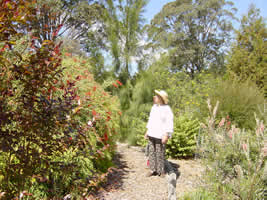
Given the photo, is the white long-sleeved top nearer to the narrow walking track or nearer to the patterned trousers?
the patterned trousers

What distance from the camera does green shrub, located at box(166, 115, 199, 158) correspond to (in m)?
5.94

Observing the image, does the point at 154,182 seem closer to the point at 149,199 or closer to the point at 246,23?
the point at 149,199

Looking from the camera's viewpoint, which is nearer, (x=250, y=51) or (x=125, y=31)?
(x=125, y=31)

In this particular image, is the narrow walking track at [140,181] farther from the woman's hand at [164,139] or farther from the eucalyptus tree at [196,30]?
the eucalyptus tree at [196,30]

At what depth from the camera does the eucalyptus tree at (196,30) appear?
80.8ft

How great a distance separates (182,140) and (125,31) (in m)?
4.37

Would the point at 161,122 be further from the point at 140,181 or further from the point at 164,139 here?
the point at 140,181

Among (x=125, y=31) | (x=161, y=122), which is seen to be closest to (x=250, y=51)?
(x=125, y=31)

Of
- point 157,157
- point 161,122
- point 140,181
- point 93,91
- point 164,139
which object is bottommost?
point 140,181

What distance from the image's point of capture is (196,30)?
2573 centimetres

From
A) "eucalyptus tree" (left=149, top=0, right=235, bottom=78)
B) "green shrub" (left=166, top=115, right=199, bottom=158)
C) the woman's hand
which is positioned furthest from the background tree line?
"eucalyptus tree" (left=149, top=0, right=235, bottom=78)

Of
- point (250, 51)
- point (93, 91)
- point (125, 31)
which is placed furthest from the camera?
point (250, 51)

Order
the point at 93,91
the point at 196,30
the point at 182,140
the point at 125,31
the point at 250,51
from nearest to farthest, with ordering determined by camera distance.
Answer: the point at 93,91 < the point at 182,140 < the point at 125,31 < the point at 250,51 < the point at 196,30

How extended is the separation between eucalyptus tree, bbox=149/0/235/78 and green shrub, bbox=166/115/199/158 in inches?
727
